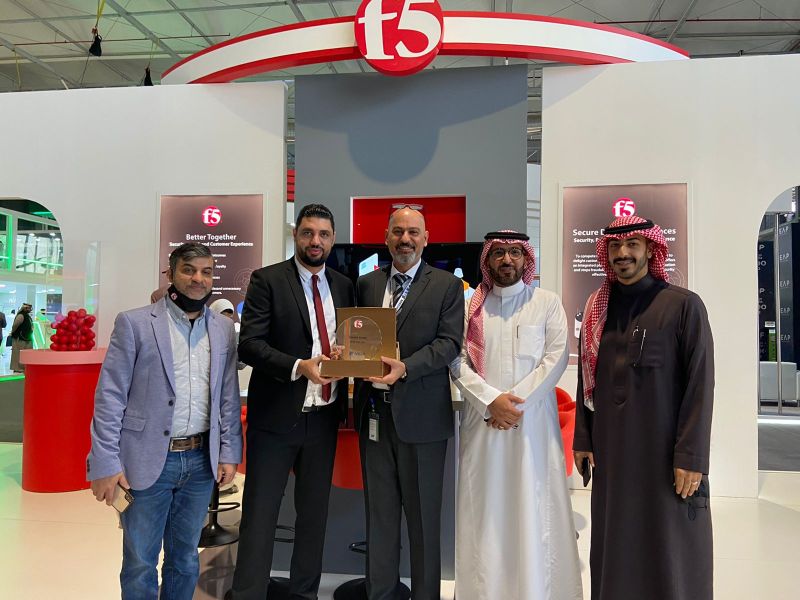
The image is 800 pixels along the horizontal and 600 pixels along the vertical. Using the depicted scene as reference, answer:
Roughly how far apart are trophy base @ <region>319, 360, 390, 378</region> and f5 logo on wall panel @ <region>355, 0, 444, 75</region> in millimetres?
3344

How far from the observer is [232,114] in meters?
5.82

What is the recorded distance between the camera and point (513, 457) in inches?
105

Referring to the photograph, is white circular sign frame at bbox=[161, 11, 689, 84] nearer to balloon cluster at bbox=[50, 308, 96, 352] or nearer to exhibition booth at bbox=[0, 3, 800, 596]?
exhibition booth at bbox=[0, 3, 800, 596]

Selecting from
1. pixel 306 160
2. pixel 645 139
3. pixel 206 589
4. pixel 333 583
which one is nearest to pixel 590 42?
pixel 645 139

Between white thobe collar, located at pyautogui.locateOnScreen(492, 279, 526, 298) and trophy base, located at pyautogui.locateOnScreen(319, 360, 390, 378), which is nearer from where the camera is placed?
trophy base, located at pyautogui.locateOnScreen(319, 360, 390, 378)

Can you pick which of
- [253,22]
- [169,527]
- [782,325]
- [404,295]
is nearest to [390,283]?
[404,295]

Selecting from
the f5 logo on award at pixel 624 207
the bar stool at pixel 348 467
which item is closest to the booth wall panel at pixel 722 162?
the f5 logo on award at pixel 624 207

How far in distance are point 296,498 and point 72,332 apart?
348cm

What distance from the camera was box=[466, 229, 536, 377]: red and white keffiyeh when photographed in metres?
2.73

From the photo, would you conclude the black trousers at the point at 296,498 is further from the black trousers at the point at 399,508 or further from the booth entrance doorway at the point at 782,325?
the booth entrance doorway at the point at 782,325

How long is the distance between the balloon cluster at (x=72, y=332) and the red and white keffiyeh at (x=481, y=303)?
3.88 meters

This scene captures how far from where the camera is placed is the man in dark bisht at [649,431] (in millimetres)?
2168

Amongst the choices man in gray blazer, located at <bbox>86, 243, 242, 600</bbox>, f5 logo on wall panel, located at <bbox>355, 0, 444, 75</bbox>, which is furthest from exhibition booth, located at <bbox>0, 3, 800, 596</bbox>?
man in gray blazer, located at <bbox>86, 243, 242, 600</bbox>

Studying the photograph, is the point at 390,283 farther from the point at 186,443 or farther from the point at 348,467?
the point at 186,443
